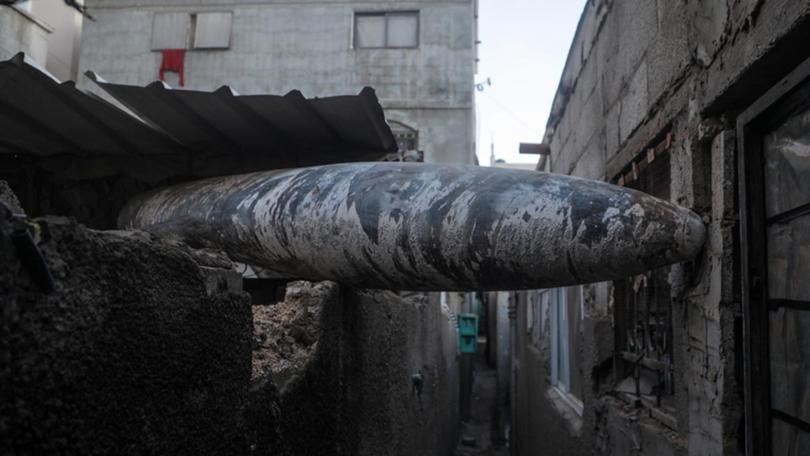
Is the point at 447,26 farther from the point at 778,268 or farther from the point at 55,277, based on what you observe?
the point at 55,277

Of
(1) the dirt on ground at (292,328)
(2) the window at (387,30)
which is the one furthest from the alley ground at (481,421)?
(2) the window at (387,30)

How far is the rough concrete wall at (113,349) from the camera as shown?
0.92 metres

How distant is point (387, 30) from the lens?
1363 cm

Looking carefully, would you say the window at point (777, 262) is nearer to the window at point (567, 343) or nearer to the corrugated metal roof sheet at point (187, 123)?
the corrugated metal roof sheet at point (187, 123)

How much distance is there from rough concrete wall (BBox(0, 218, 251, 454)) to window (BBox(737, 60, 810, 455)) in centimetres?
150

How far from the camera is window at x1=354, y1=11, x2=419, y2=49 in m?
13.5

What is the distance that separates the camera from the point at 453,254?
213cm

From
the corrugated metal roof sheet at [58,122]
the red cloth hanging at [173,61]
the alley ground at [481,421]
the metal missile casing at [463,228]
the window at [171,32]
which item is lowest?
the alley ground at [481,421]

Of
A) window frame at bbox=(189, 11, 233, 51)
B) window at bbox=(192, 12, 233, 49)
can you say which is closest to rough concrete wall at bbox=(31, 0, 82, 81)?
window frame at bbox=(189, 11, 233, 51)

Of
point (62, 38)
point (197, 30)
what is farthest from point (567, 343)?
point (62, 38)

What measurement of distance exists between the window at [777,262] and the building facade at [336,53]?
37.0ft

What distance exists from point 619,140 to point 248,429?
2705 mm

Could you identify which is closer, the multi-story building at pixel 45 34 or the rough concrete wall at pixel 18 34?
the rough concrete wall at pixel 18 34

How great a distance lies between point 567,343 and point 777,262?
3636mm
